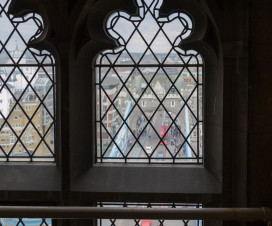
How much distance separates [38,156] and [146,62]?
1.44 m

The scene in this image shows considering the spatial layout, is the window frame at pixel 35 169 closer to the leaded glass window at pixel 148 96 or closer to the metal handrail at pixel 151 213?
the leaded glass window at pixel 148 96

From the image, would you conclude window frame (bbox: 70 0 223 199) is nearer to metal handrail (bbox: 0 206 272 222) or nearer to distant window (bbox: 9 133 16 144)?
distant window (bbox: 9 133 16 144)

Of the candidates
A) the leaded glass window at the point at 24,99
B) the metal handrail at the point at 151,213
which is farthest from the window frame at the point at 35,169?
the metal handrail at the point at 151,213

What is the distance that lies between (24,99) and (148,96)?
125 cm

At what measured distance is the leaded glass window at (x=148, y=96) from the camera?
140 inches

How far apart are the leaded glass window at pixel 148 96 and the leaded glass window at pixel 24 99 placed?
0.51 meters

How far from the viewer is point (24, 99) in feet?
12.1

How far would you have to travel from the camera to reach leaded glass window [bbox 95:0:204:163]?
11.7ft

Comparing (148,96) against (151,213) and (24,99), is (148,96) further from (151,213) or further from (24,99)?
(151,213)

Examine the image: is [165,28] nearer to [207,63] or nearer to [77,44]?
[207,63]

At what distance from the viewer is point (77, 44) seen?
337 cm

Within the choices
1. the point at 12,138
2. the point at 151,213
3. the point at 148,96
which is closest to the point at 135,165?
the point at 148,96

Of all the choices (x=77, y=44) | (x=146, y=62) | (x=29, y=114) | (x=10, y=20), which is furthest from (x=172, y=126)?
(x=10, y=20)

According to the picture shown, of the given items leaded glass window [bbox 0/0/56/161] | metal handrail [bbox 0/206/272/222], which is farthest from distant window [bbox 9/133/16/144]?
metal handrail [bbox 0/206/272/222]
